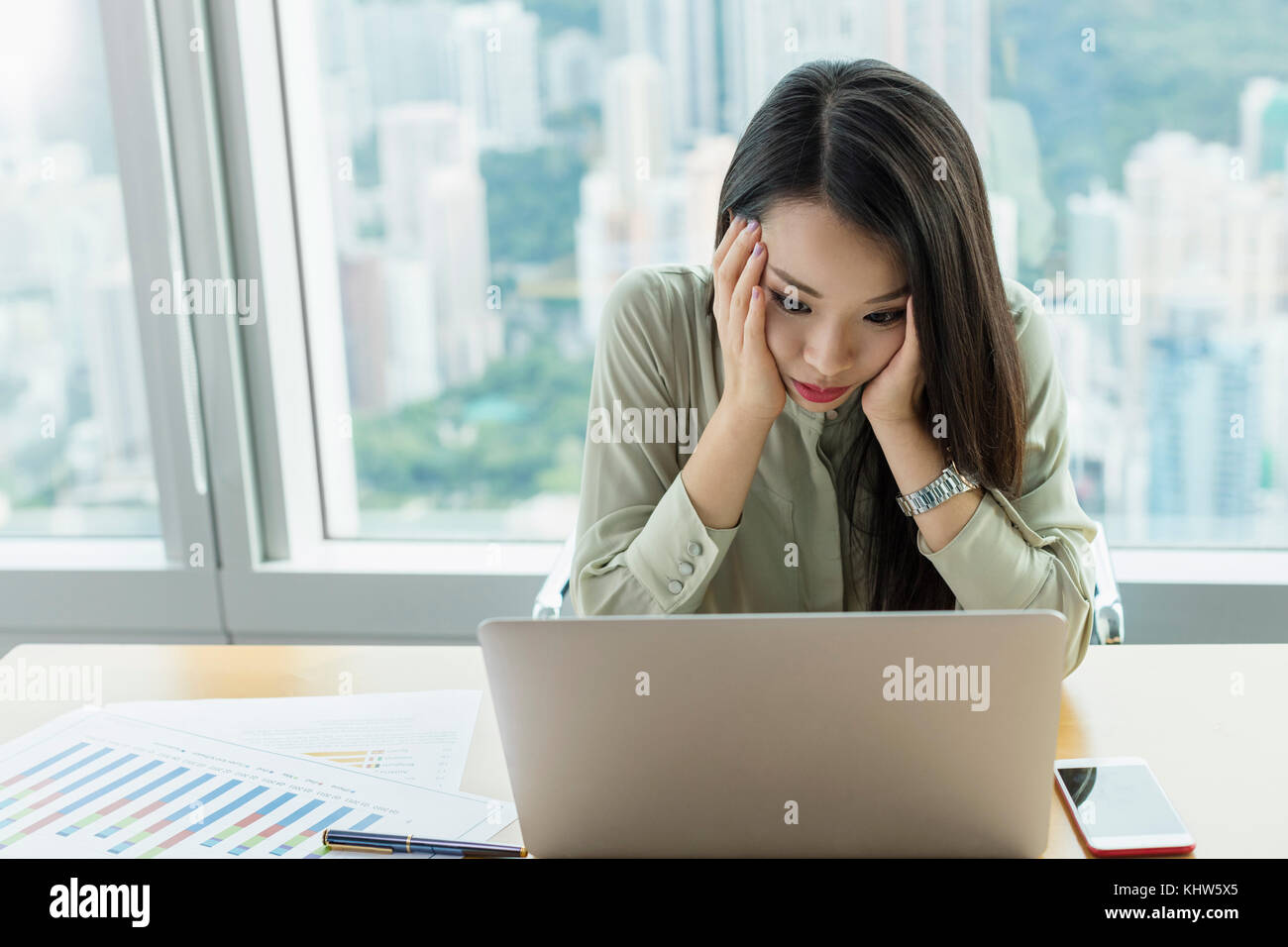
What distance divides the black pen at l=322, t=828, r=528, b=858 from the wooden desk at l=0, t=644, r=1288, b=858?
0.08ft

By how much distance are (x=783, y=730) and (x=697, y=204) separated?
1.72 metres

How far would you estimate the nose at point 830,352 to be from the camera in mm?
1283

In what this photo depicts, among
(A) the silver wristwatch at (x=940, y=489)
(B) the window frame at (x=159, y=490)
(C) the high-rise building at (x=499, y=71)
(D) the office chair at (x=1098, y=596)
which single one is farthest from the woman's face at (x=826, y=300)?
(B) the window frame at (x=159, y=490)

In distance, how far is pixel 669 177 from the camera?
92.5 inches

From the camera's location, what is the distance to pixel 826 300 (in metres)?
1.28

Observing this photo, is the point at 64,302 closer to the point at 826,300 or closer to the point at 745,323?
the point at 745,323

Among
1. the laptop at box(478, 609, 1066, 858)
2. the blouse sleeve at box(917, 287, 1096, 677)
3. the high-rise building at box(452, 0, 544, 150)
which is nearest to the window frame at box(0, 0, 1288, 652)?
the high-rise building at box(452, 0, 544, 150)

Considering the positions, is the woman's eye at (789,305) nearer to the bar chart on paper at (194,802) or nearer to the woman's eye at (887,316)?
the woman's eye at (887,316)

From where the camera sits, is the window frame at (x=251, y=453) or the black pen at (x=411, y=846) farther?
the window frame at (x=251, y=453)

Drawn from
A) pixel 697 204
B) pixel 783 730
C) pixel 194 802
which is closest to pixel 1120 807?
pixel 783 730

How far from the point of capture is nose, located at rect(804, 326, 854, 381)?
128cm

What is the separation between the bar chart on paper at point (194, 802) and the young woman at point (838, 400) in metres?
0.42

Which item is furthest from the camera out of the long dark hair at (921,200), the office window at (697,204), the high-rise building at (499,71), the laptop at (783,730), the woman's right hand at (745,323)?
the high-rise building at (499,71)
